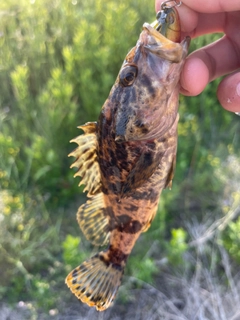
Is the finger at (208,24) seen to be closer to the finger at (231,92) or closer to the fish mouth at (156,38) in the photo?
the finger at (231,92)

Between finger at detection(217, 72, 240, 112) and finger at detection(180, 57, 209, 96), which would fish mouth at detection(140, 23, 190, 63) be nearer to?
finger at detection(180, 57, 209, 96)

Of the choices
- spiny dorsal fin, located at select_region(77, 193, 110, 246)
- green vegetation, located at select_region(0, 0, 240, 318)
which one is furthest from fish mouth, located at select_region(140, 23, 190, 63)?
green vegetation, located at select_region(0, 0, 240, 318)

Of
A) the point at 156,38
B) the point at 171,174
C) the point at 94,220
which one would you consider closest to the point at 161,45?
the point at 156,38

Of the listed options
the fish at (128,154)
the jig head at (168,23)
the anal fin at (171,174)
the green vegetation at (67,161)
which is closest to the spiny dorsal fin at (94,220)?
the fish at (128,154)

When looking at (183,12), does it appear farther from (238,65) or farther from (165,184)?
(165,184)

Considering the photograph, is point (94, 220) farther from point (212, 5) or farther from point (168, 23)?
point (212, 5)

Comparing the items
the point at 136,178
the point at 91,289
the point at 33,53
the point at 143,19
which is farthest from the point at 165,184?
the point at 143,19

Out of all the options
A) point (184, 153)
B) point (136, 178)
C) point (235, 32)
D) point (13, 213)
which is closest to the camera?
point (136, 178)
